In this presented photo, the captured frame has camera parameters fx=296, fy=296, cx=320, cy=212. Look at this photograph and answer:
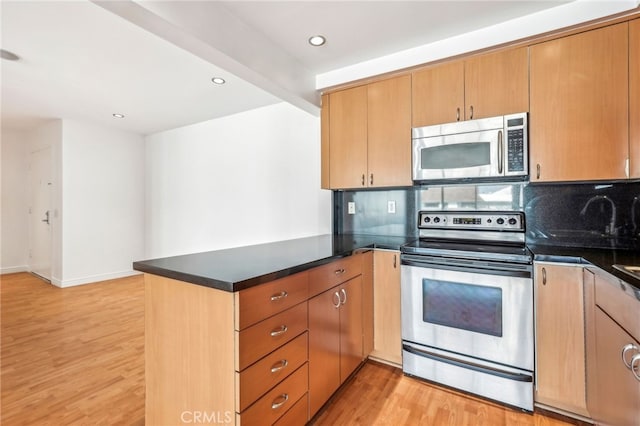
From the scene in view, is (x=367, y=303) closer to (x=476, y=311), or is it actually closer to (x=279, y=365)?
(x=476, y=311)

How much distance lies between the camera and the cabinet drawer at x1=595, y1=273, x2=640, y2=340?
1087mm

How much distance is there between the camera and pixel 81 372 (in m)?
2.19

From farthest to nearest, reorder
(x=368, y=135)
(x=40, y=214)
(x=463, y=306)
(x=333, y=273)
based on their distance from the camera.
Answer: (x=40, y=214) → (x=368, y=135) → (x=463, y=306) → (x=333, y=273)

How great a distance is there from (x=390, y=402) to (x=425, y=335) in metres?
0.48

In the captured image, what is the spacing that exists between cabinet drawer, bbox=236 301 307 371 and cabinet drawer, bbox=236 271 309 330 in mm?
29

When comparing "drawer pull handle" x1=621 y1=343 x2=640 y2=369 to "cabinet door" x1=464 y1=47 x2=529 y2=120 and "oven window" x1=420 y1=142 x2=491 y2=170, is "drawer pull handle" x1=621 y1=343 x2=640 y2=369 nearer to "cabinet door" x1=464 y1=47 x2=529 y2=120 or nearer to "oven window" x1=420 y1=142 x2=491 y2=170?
"oven window" x1=420 y1=142 x2=491 y2=170

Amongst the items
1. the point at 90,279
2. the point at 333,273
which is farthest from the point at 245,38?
the point at 90,279

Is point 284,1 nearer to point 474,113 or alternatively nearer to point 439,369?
point 474,113

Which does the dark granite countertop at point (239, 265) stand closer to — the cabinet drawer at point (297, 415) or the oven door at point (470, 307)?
the oven door at point (470, 307)

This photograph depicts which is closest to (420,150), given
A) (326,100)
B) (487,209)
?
(487,209)

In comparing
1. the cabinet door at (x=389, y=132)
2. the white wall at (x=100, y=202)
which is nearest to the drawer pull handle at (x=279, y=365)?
the cabinet door at (x=389, y=132)

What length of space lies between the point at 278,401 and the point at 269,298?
0.49 metres

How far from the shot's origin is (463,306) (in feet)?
6.28

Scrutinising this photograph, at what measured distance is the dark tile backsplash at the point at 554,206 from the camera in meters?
1.91
